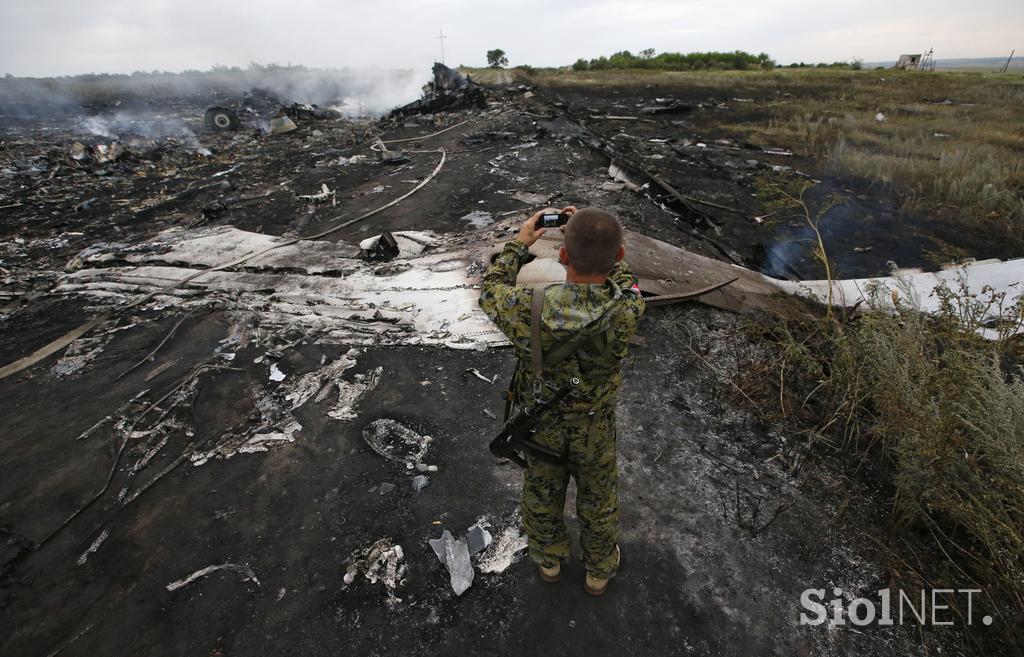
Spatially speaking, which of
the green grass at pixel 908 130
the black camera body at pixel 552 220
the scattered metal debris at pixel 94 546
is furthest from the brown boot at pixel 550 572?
the green grass at pixel 908 130

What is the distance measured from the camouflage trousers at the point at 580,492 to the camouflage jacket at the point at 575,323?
0.12m

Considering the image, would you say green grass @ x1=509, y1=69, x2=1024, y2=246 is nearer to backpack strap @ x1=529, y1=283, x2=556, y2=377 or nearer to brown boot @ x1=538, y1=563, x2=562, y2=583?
brown boot @ x1=538, y1=563, x2=562, y2=583

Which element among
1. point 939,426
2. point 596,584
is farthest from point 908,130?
point 596,584

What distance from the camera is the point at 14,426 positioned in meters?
3.39

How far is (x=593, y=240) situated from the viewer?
1.51 m

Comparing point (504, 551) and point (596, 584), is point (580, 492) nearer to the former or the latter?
point (596, 584)

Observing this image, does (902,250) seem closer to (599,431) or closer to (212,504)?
(599,431)

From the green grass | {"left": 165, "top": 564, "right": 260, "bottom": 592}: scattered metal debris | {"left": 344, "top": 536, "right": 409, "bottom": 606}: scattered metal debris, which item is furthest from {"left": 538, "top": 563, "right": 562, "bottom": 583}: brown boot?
the green grass

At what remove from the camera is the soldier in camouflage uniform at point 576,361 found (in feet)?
5.13

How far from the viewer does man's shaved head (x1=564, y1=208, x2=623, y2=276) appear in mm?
1509

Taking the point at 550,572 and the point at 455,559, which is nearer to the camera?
the point at 550,572

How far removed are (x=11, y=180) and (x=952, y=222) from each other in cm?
1888
